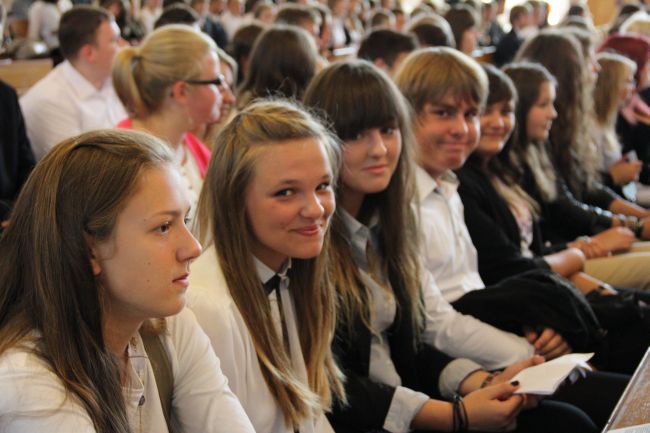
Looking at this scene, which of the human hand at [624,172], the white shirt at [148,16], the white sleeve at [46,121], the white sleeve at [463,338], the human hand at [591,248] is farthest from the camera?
the white shirt at [148,16]

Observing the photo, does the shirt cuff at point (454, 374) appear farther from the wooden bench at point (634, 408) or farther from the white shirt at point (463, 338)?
the wooden bench at point (634, 408)

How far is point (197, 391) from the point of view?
139cm

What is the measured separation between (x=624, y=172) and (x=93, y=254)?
3.60 m

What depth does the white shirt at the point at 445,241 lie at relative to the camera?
243 cm

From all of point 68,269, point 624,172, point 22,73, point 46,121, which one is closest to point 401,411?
point 68,269

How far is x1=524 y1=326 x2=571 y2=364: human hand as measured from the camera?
2.34m

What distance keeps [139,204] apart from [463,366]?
1234 mm

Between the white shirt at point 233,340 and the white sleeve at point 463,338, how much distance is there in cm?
70

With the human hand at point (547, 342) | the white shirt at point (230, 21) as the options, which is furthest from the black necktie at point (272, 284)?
the white shirt at point (230, 21)

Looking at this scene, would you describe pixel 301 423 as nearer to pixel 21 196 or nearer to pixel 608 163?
pixel 21 196

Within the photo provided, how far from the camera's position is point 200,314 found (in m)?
1.58

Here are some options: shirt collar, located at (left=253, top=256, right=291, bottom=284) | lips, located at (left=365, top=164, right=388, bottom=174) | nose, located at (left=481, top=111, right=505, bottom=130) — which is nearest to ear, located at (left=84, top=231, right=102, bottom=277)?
shirt collar, located at (left=253, top=256, right=291, bottom=284)

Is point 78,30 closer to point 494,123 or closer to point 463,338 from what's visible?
point 494,123

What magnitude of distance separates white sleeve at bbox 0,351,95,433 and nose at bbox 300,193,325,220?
683mm
